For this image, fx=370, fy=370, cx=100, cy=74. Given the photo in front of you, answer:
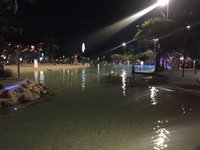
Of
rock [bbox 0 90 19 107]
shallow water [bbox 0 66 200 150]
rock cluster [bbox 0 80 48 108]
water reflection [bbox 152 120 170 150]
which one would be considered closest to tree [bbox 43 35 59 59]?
rock cluster [bbox 0 80 48 108]

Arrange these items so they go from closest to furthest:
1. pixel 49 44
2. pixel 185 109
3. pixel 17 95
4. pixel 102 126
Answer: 1. pixel 102 126
2. pixel 185 109
3. pixel 17 95
4. pixel 49 44

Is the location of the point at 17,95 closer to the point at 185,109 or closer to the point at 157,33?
the point at 185,109

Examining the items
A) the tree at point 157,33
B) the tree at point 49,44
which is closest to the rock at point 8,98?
the tree at point 157,33

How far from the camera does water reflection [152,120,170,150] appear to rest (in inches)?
375

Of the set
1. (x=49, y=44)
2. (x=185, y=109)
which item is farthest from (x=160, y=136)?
(x=49, y=44)

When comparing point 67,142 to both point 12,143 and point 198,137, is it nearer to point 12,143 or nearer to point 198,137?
point 12,143

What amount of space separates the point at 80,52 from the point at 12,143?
604 ft

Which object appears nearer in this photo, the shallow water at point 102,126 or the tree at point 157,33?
the shallow water at point 102,126

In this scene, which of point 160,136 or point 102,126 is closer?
point 160,136

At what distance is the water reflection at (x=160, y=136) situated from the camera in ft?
31.2

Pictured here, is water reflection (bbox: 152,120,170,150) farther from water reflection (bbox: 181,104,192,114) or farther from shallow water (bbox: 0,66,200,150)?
water reflection (bbox: 181,104,192,114)

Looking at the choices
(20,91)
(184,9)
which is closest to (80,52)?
(184,9)

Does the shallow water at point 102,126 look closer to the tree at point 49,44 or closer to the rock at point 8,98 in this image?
the rock at point 8,98

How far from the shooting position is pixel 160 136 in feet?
34.8
